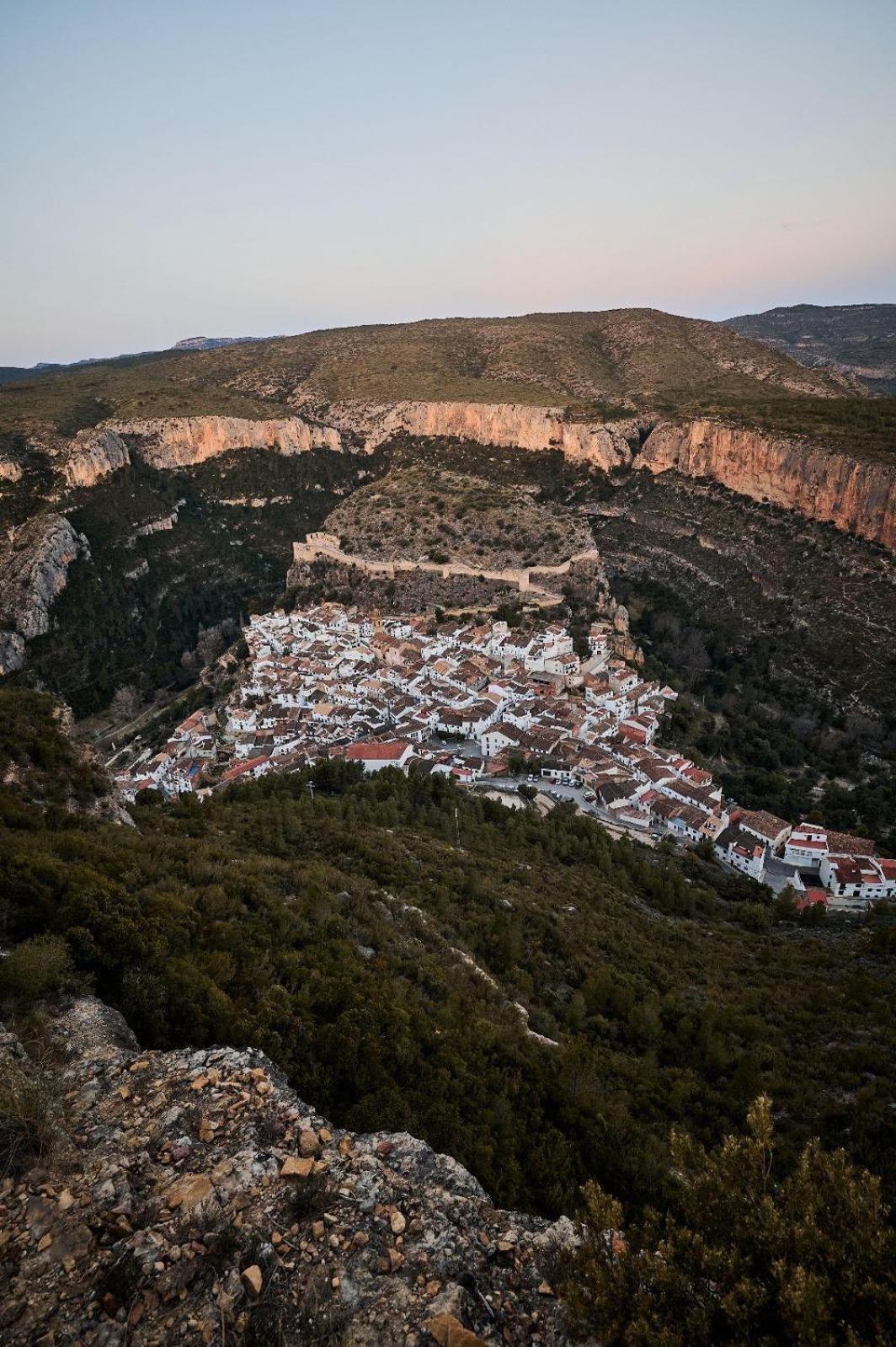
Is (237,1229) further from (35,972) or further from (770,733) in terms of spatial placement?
(770,733)

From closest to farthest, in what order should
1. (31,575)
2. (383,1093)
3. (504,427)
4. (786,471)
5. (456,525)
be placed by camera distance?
1. (383,1093)
2. (31,575)
3. (786,471)
4. (456,525)
5. (504,427)

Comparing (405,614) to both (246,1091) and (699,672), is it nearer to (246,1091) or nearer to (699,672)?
(699,672)

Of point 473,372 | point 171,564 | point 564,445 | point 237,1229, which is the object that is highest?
point 473,372

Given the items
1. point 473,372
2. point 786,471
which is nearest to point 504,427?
point 473,372

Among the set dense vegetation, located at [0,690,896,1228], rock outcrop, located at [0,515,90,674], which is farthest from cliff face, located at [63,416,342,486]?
dense vegetation, located at [0,690,896,1228]

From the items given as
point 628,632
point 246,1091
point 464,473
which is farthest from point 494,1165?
point 464,473

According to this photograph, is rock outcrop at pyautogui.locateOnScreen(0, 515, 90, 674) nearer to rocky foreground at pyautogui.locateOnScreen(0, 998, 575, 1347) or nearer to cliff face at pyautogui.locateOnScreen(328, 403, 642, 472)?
cliff face at pyautogui.locateOnScreen(328, 403, 642, 472)
